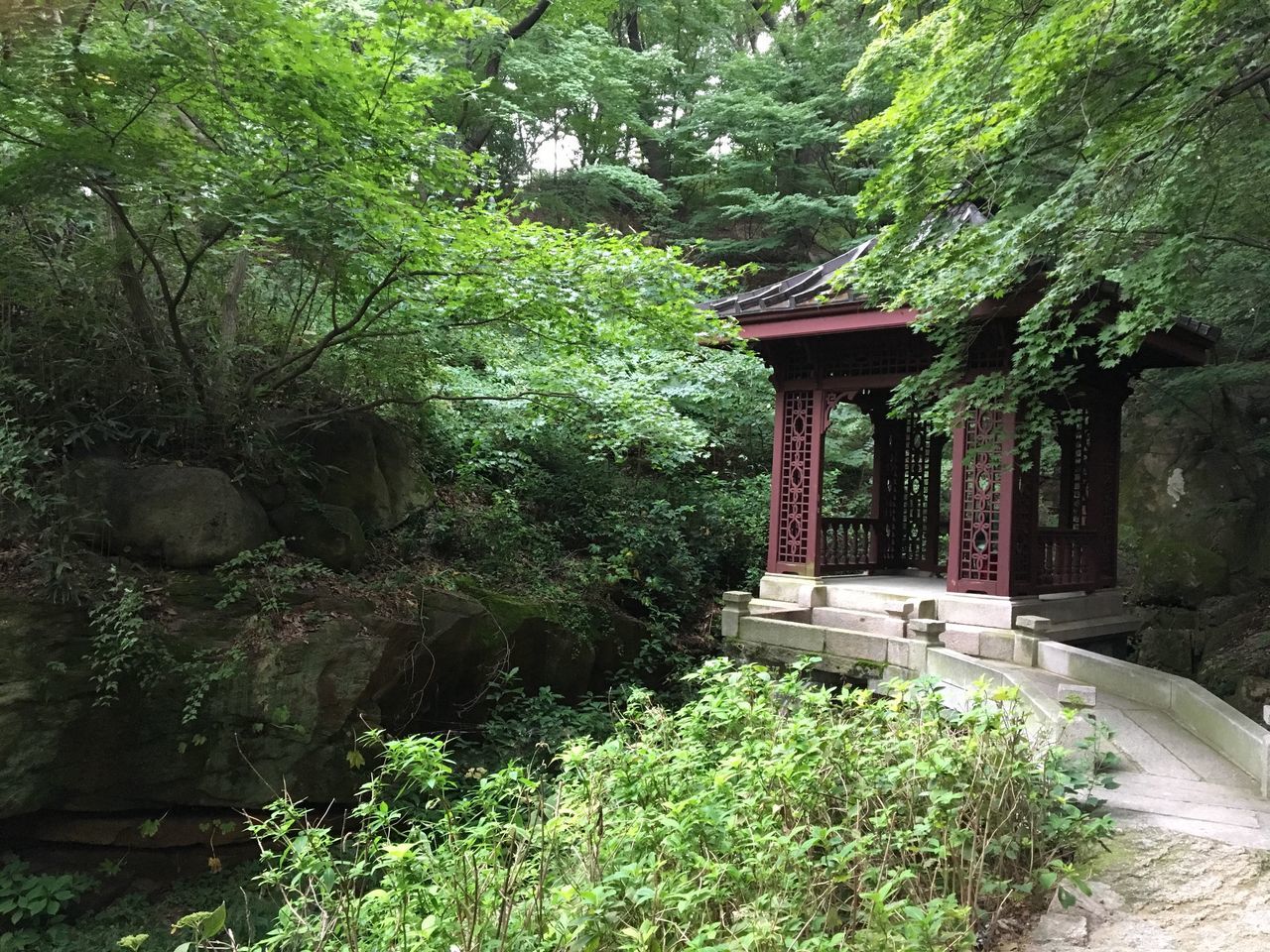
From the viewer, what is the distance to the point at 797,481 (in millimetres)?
9195

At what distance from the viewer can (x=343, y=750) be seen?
6371 millimetres

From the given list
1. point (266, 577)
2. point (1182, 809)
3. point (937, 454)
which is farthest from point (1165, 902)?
point (937, 454)

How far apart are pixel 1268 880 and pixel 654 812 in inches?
101

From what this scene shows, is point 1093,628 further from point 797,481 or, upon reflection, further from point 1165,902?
point 1165,902

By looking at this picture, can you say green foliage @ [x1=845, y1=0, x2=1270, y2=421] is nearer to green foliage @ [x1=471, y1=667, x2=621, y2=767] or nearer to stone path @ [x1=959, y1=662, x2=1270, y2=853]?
stone path @ [x1=959, y1=662, x2=1270, y2=853]

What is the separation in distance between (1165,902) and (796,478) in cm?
619

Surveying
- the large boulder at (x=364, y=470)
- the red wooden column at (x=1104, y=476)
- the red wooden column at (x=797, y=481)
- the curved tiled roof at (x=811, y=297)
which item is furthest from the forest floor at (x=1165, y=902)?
the large boulder at (x=364, y=470)

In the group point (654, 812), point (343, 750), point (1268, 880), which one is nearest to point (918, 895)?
point (654, 812)

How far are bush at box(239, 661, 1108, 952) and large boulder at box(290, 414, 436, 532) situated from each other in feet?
16.6

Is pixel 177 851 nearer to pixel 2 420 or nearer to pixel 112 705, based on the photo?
pixel 112 705

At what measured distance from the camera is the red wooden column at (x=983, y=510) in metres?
7.78

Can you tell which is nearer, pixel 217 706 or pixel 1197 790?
pixel 1197 790

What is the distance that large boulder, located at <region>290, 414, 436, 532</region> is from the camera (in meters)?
8.11

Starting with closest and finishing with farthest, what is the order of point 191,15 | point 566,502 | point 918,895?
point 918,895
point 191,15
point 566,502
